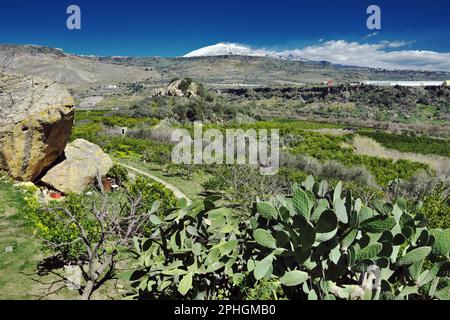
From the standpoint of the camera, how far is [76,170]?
12.2m

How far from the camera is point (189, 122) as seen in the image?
41469 mm

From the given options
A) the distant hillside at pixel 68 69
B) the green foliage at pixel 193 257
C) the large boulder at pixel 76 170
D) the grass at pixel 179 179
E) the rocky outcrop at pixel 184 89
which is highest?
the distant hillside at pixel 68 69

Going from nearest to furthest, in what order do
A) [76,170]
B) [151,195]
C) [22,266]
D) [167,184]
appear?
[22,266]
[151,195]
[76,170]
[167,184]

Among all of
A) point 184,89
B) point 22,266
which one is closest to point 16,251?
point 22,266

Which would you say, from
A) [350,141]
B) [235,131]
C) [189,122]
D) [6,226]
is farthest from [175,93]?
[6,226]

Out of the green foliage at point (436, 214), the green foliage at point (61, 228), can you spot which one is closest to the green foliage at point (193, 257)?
the green foliage at point (61, 228)

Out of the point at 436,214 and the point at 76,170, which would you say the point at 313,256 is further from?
the point at 76,170

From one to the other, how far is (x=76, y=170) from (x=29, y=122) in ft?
6.76

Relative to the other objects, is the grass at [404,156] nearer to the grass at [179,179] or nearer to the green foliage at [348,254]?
the grass at [179,179]

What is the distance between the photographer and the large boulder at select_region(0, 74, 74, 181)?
11.0 m

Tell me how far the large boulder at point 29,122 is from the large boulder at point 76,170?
1.57ft

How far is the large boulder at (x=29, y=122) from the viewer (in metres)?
11.0
